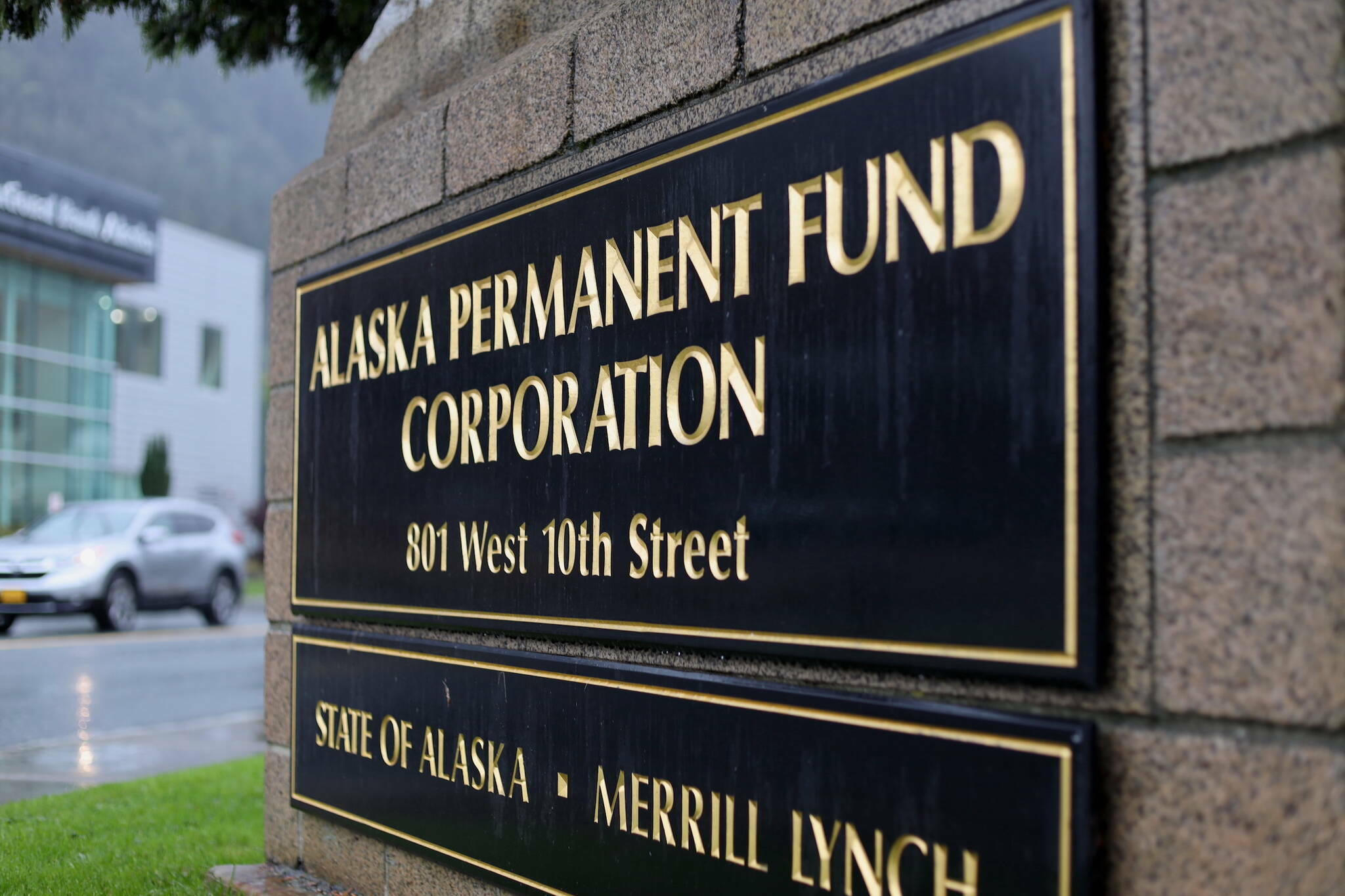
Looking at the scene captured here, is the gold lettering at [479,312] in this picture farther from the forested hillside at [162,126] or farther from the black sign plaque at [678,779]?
the forested hillside at [162,126]

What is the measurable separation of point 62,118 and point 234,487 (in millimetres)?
97583

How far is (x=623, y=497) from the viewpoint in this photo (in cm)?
258

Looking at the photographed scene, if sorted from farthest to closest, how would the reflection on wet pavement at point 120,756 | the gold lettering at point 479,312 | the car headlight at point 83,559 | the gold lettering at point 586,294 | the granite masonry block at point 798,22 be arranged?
the car headlight at point 83,559 → the reflection on wet pavement at point 120,756 → the gold lettering at point 479,312 → the gold lettering at point 586,294 → the granite masonry block at point 798,22

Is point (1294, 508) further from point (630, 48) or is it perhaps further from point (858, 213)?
point (630, 48)

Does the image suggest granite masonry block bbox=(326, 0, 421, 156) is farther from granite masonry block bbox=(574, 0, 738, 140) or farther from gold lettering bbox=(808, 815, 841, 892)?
gold lettering bbox=(808, 815, 841, 892)

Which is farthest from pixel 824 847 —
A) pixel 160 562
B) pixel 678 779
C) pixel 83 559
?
pixel 160 562

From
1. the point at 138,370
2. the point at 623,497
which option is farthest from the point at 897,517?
the point at 138,370

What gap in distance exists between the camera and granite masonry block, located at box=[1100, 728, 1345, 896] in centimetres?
151

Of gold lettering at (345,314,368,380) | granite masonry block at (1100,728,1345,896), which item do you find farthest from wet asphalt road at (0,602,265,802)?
granite masonry block at (1100,728,1345,896)

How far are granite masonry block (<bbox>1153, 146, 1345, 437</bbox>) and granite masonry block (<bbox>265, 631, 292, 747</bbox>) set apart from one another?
126 inches

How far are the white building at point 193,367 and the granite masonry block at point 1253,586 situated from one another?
3364cm

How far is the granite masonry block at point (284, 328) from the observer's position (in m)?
4.16

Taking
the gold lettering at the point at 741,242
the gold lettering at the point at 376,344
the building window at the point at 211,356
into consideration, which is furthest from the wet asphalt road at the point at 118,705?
the building window at the point at 211,356

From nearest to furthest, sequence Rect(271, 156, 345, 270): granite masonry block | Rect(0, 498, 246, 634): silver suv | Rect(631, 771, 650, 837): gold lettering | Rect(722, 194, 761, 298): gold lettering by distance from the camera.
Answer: Rect(722, 194, 761, 298): gold lettering, Rect(631, 771, 650, 837): gold lettering, Rect(271, 156, 345, 270): granite masonry block, Rect(0, 498, 246, 634): silver suv
